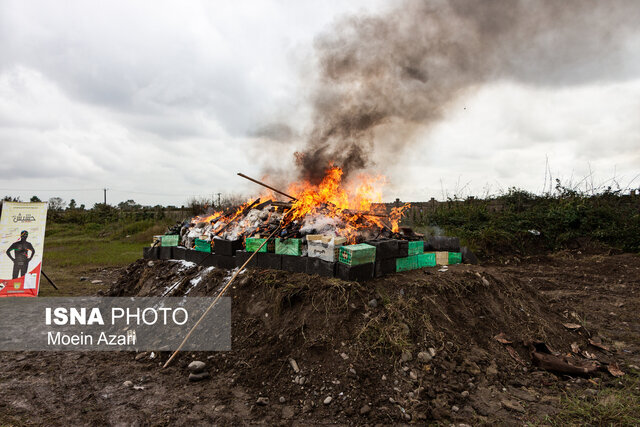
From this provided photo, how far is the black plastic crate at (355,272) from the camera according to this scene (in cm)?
485

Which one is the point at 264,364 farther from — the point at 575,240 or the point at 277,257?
the point at 575,240

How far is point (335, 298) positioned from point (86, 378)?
3.39 meters

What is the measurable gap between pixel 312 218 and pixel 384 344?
111 inches

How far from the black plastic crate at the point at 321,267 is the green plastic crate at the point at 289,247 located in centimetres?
28

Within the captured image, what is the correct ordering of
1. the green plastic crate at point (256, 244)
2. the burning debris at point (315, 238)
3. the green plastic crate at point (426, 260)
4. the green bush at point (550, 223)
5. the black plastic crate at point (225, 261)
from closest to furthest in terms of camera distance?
the burning debris at point (315, 238)
the green plastic crate at point (256, 244)
the green plastic crate at point (426, 260)
the black plastic crate at point (225, 261)
the green bush at point (550, 223)

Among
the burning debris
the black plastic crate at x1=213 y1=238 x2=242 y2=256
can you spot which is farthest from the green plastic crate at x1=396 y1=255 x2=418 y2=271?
the black plastic crate at x1=213 y1=238 x2=242 y2=256

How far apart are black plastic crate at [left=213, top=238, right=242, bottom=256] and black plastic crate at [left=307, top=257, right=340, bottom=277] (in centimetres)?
184

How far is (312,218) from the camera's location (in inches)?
244

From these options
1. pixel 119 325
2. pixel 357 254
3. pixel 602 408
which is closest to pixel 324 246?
pixel 357 254

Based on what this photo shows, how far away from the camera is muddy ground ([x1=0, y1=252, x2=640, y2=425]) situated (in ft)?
11.2

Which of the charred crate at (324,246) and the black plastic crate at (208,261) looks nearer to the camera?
the charred crate at (324,246)

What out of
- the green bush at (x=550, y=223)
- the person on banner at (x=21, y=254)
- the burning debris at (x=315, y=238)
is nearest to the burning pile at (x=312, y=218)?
the burning debris at (x=315, y=238)

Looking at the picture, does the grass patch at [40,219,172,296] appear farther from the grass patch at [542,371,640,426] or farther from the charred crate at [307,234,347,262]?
the grass patch at [542,371,640,426]

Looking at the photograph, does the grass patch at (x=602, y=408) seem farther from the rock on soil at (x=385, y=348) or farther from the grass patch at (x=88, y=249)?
the grass patch at (x=88, y=249)
